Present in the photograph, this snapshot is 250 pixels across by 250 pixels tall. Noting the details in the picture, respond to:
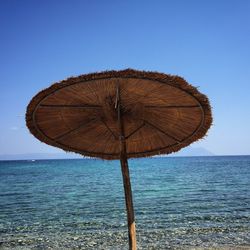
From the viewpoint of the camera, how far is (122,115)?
464 cm

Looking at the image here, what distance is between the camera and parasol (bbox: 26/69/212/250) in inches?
151

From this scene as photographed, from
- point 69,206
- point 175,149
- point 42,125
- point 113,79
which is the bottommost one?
point 69,206

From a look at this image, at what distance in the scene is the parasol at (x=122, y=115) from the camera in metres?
3.84

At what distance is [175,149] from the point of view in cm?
540

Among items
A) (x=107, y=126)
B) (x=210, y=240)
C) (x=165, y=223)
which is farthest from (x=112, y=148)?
(x=165, y=223)

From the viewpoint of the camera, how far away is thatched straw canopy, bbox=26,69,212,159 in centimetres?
383

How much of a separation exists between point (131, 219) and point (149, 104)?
1681mm

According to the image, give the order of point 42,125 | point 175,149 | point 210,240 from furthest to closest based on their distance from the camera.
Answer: point 210,240, point 175,149, point 42,125

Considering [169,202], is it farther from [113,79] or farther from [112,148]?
[113,79]

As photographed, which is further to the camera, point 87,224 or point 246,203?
point 246,203

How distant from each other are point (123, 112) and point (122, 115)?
0.06 meters

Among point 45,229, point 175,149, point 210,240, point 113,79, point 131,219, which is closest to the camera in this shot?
A: point 113,79

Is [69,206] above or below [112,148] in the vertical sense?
below

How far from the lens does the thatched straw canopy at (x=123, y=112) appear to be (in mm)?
3826
